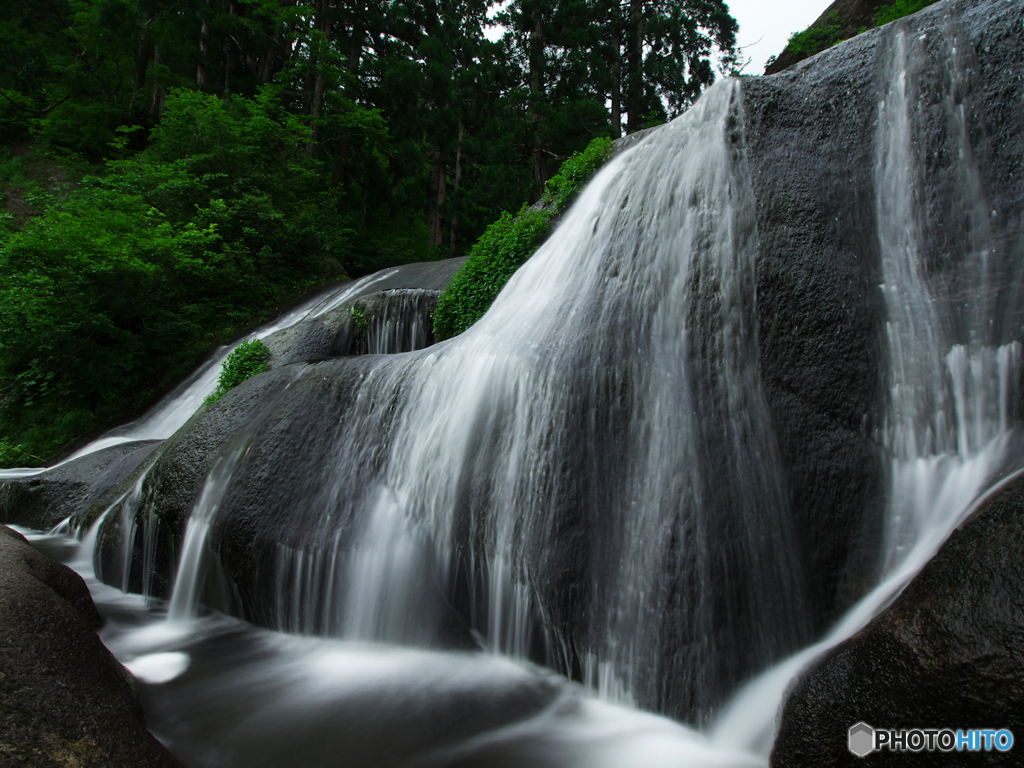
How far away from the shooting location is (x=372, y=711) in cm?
288

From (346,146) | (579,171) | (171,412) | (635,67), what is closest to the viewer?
(579,171)

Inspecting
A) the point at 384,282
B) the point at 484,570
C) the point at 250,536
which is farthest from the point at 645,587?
the point at 384,282

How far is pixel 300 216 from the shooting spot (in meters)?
14.2

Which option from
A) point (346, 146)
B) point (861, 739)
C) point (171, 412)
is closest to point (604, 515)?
point (861, 739)

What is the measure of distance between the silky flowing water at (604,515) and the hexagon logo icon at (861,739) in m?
0.49

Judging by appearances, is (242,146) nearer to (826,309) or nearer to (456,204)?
(456,204)

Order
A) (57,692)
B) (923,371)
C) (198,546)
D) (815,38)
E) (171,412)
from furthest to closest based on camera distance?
1. (815,38)
2. (171,412)
3. (198,546)
4. (923,371)
5. (57,692)

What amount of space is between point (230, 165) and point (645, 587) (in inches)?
550

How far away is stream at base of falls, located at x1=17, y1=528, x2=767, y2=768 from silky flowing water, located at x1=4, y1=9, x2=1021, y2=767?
0.6 inches

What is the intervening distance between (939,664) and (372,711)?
249 centimetres

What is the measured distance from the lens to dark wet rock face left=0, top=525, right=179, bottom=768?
1.91 m

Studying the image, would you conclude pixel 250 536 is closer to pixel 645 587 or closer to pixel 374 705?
pixel 374 705

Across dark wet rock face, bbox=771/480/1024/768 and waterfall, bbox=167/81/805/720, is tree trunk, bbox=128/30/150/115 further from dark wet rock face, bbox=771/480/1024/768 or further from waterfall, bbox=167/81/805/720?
dark wet rock face, bbox=771/480/1024/768

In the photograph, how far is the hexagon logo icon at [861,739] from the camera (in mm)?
1953
